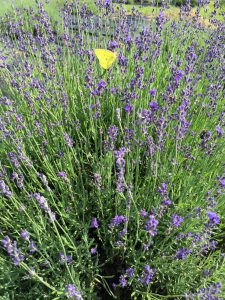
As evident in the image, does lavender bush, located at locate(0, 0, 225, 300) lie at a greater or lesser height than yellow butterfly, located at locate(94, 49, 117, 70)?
lesser

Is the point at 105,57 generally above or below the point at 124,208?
above

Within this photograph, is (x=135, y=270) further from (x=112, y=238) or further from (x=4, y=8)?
(x=4, y=8)

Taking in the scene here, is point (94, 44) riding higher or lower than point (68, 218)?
higher

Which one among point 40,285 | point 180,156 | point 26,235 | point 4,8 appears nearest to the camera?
point 26,235

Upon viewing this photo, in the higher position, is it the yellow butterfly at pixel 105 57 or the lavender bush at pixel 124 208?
the yellow butterfly at pixel 105 57

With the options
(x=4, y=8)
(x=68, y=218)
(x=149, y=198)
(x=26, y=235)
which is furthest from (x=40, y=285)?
(x=4, y=8)

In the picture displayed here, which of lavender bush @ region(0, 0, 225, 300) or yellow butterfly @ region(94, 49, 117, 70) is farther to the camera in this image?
yellow butterfly @ region(94, 49, 117, 70)

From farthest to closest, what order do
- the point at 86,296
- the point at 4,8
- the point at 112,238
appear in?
the point at 4,8
the point at 112,238
the point at 86,296

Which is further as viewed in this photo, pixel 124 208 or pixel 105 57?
pixel 105 57

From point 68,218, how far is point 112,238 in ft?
1.07

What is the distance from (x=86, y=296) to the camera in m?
1.88

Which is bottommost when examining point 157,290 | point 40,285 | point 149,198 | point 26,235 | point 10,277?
point 157,290

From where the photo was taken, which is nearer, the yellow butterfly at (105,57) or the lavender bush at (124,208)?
the lavender bush at (124,208)

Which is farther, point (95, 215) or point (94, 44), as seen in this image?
point (94, 44)
